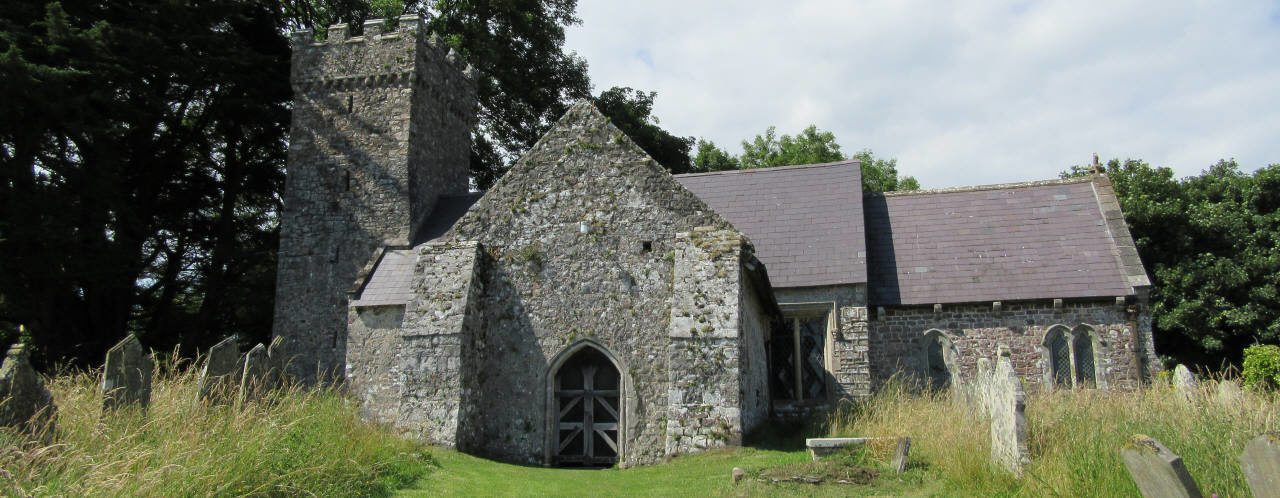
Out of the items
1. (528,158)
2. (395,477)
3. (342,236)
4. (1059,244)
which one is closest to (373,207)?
(342,236)

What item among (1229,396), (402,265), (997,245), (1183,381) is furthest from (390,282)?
(1229,396)

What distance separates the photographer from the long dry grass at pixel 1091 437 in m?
6.61

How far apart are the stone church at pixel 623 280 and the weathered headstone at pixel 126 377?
4.34m

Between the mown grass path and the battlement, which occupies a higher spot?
the battlement

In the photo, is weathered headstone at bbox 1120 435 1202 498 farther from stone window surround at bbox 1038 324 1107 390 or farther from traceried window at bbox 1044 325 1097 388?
traceried window at bbox 1044 325 1097 388

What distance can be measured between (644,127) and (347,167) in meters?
10.8

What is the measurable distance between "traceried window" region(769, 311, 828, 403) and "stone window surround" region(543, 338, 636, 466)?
5.55 metres

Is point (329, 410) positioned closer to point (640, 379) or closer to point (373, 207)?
point (640, 379)

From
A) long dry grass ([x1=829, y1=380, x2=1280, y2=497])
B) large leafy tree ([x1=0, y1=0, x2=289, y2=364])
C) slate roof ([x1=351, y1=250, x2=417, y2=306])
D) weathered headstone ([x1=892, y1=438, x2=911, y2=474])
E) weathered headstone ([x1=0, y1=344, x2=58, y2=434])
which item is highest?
large leafy tree ([x1=0, y1=0, x2=289, y2=364])

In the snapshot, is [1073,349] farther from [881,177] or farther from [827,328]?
[881,177]

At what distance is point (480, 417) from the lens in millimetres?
13039

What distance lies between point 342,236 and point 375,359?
6.35 m

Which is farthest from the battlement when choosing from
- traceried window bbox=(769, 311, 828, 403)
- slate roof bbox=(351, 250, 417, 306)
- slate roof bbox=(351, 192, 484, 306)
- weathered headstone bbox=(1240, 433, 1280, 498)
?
weathered headstone bbox=(1240, 433, 1280, 498)

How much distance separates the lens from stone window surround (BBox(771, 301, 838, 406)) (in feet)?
57.7
